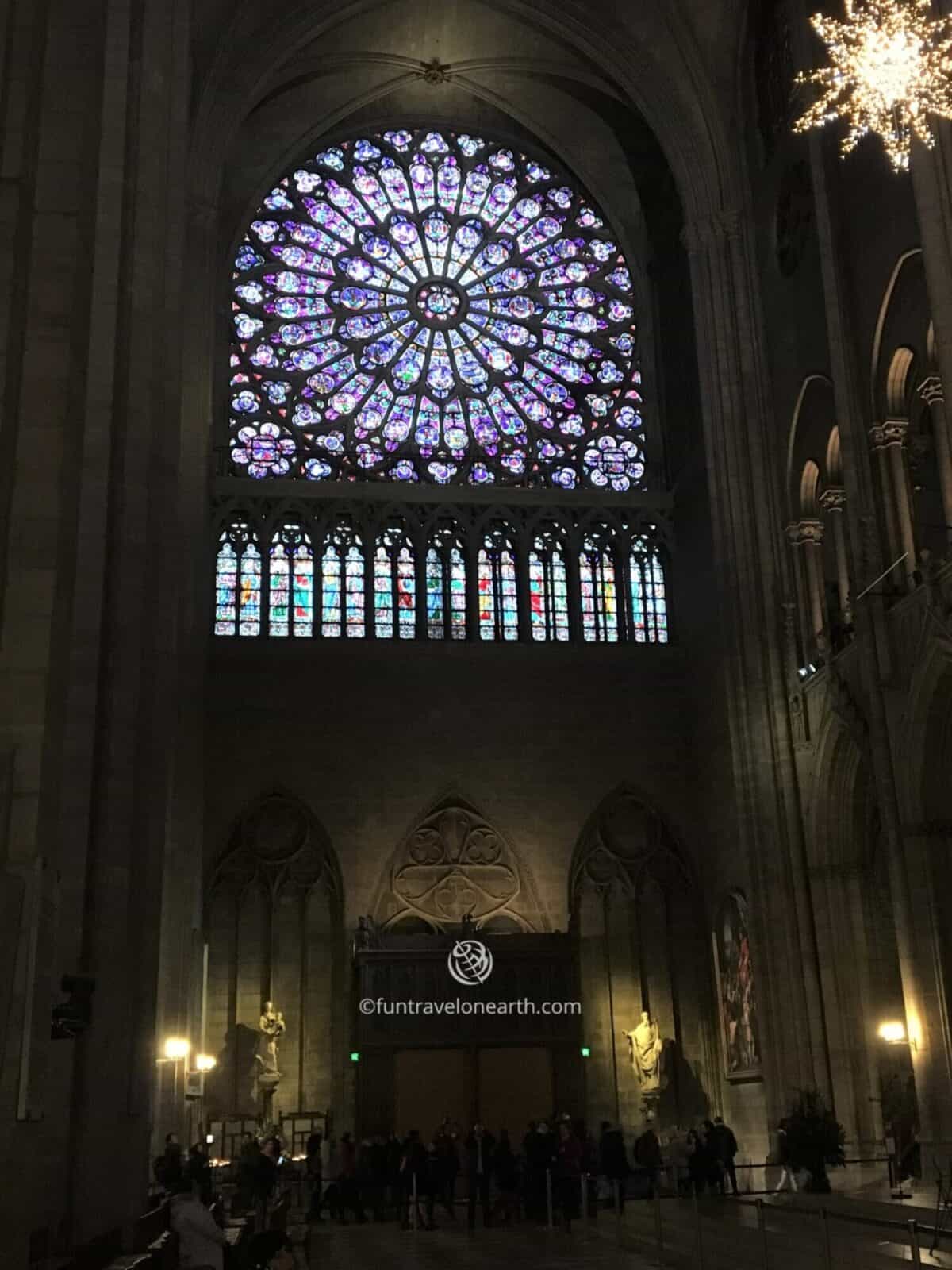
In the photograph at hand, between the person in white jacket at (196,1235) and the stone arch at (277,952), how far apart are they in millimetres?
Answer: 12263

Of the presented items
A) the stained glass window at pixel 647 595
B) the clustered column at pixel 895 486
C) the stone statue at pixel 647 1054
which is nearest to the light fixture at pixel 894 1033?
the stone statue at pixel 647 1054

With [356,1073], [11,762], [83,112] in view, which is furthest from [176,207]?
[356,1073]

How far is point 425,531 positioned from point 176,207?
8.98 metres

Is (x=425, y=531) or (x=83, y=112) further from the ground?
(x=425, y=531)

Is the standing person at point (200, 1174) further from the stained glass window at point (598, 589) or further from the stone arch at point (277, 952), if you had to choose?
the stained glass window at point (598, 589)

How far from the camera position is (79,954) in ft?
28.7

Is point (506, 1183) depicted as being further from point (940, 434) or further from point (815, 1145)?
point (940, 434)

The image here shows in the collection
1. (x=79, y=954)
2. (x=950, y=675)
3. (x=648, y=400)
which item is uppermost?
(x=648, y=400)

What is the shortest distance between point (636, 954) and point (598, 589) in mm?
5733

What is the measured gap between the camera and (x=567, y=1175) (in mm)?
13164

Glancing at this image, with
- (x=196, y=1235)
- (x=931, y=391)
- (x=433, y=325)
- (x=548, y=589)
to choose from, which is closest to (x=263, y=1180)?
(x=196, y=1235)

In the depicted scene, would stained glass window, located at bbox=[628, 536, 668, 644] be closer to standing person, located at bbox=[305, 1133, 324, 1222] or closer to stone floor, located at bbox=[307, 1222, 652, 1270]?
standing person, located at bbox=[305, 1133, 324, 1222]

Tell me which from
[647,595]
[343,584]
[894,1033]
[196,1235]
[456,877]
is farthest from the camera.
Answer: [647,595]

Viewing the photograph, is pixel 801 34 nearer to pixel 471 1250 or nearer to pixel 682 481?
pixel 682 481
